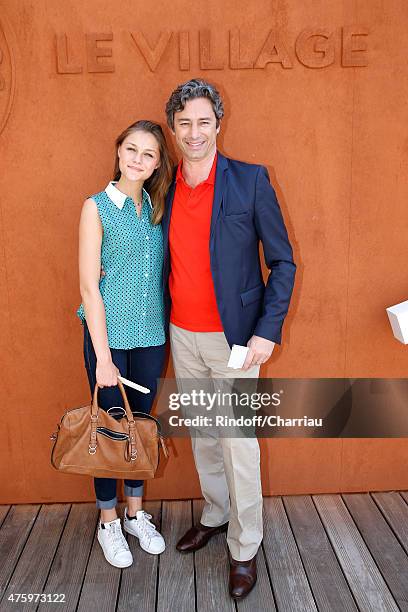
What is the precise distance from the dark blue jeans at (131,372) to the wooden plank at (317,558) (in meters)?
0.91

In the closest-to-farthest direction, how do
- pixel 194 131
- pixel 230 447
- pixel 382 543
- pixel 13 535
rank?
pixel 194 131 → pixel 230 447 → pixel 382 543 → pixel 13 535

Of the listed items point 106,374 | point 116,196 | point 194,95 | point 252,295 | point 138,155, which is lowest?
point 106,374

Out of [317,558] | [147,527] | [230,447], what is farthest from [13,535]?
[317,558]

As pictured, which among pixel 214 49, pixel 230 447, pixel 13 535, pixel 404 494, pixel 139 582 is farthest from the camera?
pixel 404 494

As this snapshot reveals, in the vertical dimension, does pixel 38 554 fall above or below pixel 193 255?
below

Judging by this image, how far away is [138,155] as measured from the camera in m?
2.23

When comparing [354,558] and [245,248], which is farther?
[354,558]

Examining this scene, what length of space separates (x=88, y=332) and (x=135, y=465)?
0.57m

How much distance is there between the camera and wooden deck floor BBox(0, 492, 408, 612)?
89.4 inches

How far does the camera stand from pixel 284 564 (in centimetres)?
246

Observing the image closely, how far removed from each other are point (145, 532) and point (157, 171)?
5.19 feet

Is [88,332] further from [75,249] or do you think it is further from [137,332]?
[75,249]

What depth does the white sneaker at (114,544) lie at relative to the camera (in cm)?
247

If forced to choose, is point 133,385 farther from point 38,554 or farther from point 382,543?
point 382,543
